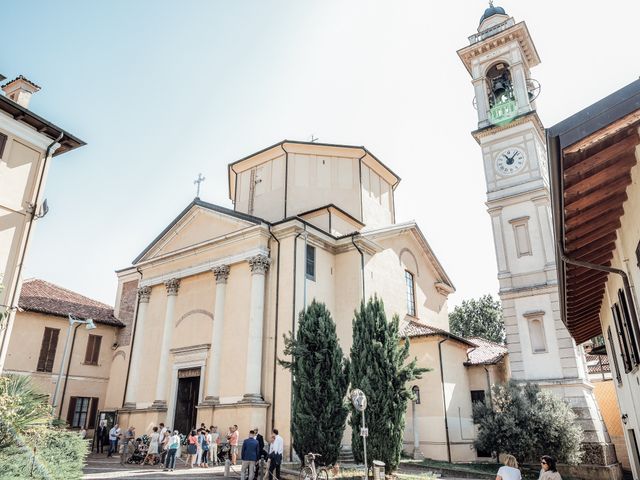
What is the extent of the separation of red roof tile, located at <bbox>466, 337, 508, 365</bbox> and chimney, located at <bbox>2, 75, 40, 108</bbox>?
796 inches

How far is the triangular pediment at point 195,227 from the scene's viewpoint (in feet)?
65.0

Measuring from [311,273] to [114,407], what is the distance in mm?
→ 11495

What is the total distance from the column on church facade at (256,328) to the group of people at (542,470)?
1098cm

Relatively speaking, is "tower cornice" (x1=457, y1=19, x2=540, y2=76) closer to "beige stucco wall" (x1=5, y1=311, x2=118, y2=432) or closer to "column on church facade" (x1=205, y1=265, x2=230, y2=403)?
"column on church facade" (x1=205, y1=265, x2=230, y2=403)

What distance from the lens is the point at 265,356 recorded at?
17234mm

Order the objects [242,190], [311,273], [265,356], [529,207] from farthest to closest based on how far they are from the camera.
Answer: [242,190]
[529,207]
[311,273]
[265,356]

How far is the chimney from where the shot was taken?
1562cm

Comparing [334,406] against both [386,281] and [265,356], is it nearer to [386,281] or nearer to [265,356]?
[265,356]

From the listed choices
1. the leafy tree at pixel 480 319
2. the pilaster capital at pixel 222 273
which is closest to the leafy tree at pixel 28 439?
the pilaster capital at pixel 222 273

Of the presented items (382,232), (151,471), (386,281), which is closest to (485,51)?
(382,232)

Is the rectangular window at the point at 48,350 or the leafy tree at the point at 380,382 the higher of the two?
the rectangular window at the point at 48,350

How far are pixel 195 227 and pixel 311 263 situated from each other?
608 cm

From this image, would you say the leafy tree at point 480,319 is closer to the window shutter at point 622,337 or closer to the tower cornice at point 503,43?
the tower cornice at point 503,43

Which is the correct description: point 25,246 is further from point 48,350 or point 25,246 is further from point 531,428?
point 531,428
